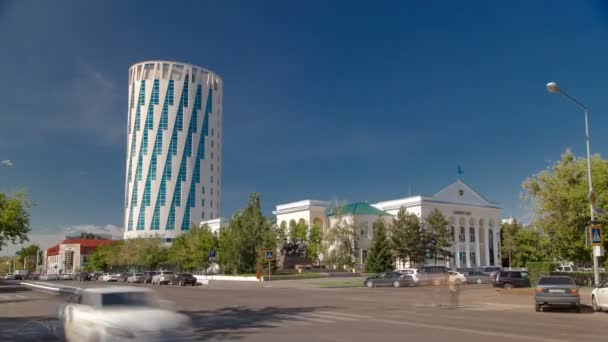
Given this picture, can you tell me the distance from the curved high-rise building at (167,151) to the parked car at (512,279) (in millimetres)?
97906

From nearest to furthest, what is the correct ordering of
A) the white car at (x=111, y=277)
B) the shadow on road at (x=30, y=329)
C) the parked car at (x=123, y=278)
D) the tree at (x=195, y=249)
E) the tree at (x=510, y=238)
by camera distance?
the shadow on road at (x=30, y=329), the parked car at (x=123, y=278), the tree at (x=195, y=249), the white car at (x=111, y=277), the tree at (x=510, y=238)

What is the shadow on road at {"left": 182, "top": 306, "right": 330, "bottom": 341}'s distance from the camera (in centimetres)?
1477

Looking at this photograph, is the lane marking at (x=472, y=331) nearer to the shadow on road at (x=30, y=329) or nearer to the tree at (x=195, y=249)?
the shadow on road at (x=30, y=329)

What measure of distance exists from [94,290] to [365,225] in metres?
71.7

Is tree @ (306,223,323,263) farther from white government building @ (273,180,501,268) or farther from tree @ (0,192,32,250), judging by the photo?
tree @ (0,192,32,250)

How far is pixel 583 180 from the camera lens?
38.1 metres

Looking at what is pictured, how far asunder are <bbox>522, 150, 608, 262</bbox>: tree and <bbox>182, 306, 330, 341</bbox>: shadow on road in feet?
73.5

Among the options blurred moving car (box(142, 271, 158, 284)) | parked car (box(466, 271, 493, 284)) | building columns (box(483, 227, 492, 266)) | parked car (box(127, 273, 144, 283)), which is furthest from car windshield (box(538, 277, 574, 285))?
building columns (box(483, 227, 492, 266))

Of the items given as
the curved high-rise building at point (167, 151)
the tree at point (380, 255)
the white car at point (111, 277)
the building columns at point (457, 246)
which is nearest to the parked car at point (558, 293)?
the tree at point (380, 255)

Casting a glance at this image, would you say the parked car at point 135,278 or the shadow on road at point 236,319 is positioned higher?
the shadow on road at point 236,319

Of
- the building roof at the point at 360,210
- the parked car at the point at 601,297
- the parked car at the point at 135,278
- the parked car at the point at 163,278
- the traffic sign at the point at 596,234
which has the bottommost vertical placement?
→ the parked car at the point at 135,278

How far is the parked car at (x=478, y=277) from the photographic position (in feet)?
162

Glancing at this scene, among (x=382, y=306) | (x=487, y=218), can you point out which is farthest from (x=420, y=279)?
(x=487, y=218)

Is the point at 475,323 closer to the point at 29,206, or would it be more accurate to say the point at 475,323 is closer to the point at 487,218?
the point at 29,206
